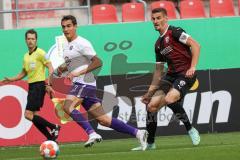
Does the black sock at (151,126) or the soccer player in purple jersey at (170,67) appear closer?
the soccer player in purple jersey at (170,67)

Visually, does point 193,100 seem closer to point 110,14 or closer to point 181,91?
point 110,14

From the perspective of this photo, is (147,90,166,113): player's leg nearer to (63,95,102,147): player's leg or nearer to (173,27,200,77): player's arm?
(173,27,200,77): player's arm

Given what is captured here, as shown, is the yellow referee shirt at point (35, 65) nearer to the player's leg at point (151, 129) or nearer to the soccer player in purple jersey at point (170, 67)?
the soccer player in purple jersey at point (170, 67)

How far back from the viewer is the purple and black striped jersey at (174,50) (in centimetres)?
1216

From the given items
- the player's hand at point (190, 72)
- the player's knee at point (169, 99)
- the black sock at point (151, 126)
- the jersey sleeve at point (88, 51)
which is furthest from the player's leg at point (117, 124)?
the player's hand at point (190, 72)

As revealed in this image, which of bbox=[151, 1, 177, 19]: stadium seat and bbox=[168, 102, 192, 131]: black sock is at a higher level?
bbox=[151, 1, 177, 19]: stadium seat

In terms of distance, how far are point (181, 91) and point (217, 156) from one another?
210 centimetres

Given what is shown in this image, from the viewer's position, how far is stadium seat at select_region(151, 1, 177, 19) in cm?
1903

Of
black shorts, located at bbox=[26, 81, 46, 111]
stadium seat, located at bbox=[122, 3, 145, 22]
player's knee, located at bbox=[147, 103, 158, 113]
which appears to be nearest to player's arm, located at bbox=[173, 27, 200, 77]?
player's knee, located at bbox=[147, 103, 158, 113]

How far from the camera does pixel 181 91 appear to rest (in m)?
12.1

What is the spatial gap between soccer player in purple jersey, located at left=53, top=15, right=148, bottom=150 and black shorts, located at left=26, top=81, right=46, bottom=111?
200 centimetres

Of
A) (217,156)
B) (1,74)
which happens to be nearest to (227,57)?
(1,74)

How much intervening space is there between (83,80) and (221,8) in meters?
7.74

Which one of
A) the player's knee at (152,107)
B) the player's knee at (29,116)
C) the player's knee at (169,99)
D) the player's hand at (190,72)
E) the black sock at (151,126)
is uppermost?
the player's hand at (190,72)
